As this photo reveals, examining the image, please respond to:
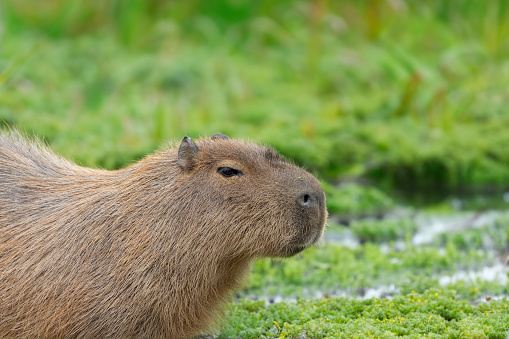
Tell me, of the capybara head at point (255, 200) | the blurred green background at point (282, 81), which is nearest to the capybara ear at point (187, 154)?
the capybara head at point (255, 200)

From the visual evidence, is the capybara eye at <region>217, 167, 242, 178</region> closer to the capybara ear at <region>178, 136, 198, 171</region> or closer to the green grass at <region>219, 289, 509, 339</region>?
the capybara ear at <region>178, 136, 198, 171</region>

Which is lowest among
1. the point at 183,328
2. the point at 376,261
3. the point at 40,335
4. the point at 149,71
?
the point at 40,335

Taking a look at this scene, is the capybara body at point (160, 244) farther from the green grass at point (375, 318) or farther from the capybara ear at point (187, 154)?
the green grass at point (375, 318)

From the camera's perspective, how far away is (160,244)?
3789mm

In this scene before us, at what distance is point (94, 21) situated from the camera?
40.1ft

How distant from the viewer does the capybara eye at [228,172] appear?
3.86m

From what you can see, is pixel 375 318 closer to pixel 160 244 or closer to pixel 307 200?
pixel 307 200

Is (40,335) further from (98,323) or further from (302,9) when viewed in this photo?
(302,9)

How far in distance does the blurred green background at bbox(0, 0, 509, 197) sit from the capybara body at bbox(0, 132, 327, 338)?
2.87 metres

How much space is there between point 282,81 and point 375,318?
775 cm

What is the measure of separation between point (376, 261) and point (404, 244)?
75cm

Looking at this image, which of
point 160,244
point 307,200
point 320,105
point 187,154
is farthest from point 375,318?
point 320,105

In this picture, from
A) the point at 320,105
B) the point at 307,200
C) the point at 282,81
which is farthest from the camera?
the point at 282,81

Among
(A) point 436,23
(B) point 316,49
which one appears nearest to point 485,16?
(A) point 436,23
